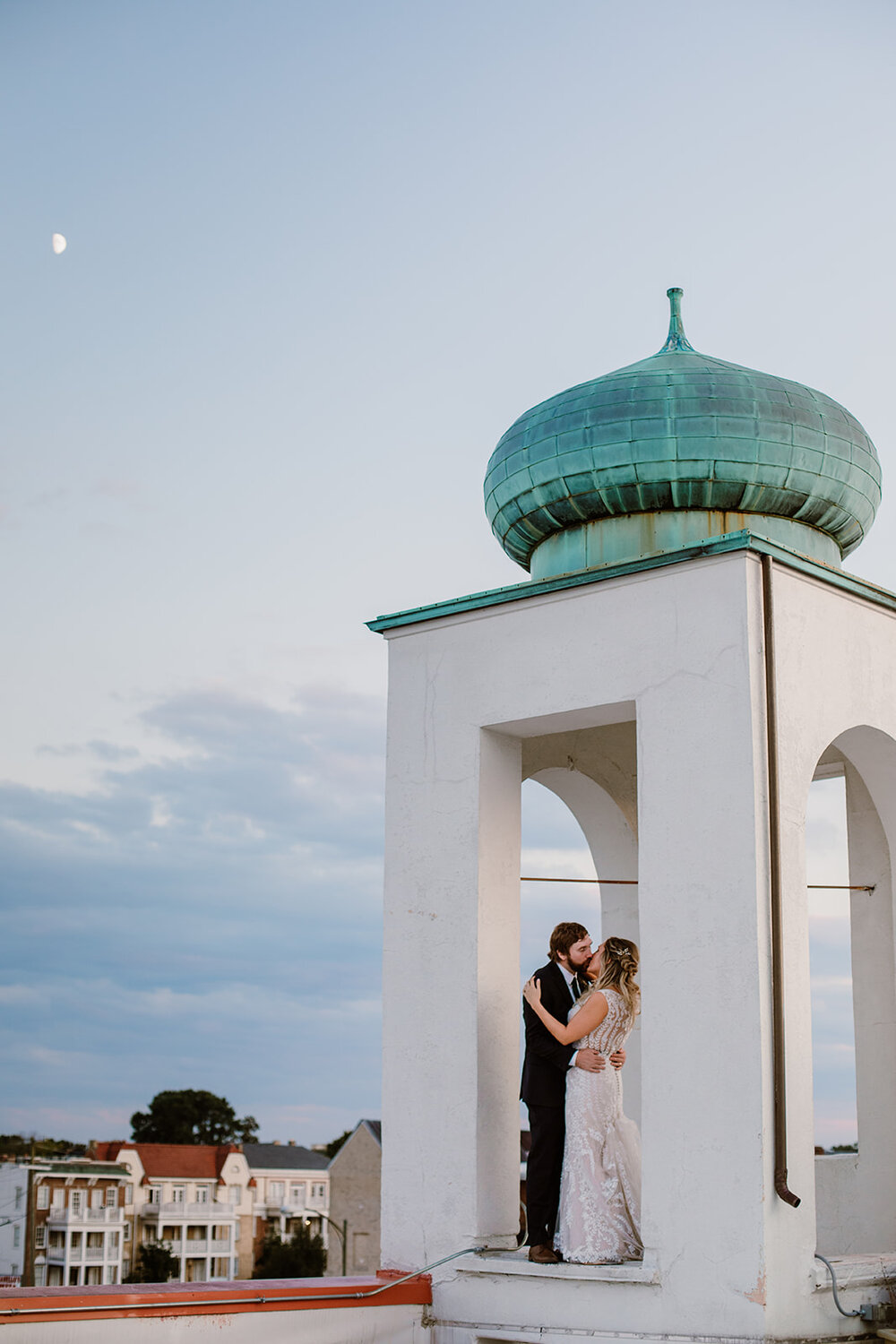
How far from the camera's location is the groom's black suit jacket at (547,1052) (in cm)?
890

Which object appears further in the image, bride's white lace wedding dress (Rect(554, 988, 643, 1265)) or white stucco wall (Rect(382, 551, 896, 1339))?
bride's white lace wedding dress (Rect(554, 988, 643, 1265))

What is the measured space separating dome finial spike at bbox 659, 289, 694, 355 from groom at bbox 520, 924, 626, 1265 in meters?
4.09

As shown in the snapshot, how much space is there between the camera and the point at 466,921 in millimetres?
9273

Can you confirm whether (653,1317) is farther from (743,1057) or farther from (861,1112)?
(861,1112)

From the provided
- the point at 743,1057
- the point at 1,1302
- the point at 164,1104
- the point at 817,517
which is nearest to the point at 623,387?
the point at 817,517

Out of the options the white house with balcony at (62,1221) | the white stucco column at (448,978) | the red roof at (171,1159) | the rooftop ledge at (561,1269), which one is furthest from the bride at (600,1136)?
the red roof at (171,1159)

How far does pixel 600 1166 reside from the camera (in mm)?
8695

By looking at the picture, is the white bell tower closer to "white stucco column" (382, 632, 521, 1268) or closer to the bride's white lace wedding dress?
"white stucco column" (382, 632, 521, 1268)

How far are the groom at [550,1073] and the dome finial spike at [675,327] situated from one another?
13.4 ft

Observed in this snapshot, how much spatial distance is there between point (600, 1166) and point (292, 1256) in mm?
52456

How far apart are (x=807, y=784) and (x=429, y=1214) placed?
3.22m

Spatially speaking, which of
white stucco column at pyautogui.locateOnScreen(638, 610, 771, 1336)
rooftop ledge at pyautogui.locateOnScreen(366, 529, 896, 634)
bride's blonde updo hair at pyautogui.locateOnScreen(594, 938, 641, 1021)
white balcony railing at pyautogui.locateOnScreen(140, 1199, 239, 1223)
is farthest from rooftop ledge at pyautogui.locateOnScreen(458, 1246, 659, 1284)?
white balcony railing at pyautogui.locateOnScreen(140, 1199, 239, 1223)

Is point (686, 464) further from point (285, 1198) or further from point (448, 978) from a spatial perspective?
point (285, 1198)

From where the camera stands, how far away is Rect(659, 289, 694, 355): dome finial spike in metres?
10.8
